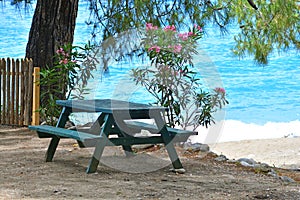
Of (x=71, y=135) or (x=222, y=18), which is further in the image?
(x=222, y=18)

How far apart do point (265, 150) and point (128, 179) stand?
23.7 feet

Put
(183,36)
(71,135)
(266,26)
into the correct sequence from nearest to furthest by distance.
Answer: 1. (71,135)
2. (183,36)
3. (266,26)

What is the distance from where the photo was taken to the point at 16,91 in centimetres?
1025

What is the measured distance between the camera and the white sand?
11.9m

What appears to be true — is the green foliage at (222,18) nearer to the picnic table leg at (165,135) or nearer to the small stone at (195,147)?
the small stone at (195,147)

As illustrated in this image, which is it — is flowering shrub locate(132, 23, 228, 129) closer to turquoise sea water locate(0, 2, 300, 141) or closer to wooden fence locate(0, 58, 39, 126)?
wooden fence locate(0, 58, 39, 126)

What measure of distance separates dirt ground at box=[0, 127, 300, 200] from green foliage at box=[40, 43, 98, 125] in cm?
184

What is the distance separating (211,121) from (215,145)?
4.62 meters

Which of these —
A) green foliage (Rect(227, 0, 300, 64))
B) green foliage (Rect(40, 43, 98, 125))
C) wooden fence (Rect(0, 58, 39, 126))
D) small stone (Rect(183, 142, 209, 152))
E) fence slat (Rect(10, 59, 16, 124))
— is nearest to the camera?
small stone (Rect(183, 142, 209, 152))

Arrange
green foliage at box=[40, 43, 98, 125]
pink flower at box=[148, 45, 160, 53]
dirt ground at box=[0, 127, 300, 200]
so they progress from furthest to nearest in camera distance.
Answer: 1. green foliage at box=[40, 43, 98, 125]
2. pink flower at box=[148, 45, 160, 53]
3. dirt ground at box=[0, 127, 300, 200]

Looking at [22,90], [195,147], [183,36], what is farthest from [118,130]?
[22,90]

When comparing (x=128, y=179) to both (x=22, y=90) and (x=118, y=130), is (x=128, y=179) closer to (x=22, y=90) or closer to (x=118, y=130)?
(x=118, y=130)

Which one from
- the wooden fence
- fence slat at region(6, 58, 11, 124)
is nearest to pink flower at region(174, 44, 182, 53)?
the wooden fence

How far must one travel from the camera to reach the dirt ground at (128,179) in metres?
5.66
